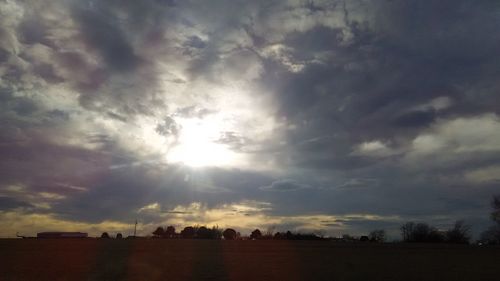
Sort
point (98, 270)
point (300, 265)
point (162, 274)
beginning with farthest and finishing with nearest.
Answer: point (300, 265)
point (98, 270)
point (162, 274)

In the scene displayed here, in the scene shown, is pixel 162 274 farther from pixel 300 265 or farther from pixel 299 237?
pixel 299 237

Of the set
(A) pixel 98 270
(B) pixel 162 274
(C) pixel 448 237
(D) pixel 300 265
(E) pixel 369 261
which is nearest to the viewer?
(B) pixel 162 274

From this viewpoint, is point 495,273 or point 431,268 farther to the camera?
point 431,268

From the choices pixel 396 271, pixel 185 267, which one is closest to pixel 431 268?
pixel 396 271

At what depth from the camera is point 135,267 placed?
5416 centimetres

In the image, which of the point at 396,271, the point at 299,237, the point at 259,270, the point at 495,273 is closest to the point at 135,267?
the point at 259,270

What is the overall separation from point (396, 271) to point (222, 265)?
19061 mm

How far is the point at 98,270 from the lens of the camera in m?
50.7

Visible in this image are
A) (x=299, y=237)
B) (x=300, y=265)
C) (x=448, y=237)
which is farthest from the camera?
(x=299, y=237)

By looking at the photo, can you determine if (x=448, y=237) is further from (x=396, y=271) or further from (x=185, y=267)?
(x=185, y=267)

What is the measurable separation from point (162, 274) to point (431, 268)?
98.3 ft

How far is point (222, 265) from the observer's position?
188 feet

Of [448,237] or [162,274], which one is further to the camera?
[448,237]

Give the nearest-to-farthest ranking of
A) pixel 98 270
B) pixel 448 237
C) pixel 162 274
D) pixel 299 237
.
Answer: pixel 162 274 → pixel 98 270 → pixel 448 237 → pixel 299 237
